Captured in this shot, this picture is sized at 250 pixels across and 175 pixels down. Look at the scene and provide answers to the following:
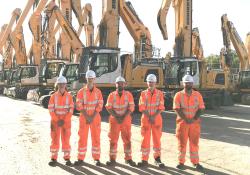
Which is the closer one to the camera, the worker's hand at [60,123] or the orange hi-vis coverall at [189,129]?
the orange hi-vis coverall at [189,129]

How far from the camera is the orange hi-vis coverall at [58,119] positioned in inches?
292

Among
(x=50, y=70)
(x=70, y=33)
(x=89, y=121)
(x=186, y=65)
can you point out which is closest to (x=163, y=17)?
(x=186, y=65)

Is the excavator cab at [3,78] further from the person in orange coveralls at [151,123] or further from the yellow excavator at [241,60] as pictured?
the person in orange coveralls at [151,123]

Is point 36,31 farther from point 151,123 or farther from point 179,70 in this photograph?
point 151,123

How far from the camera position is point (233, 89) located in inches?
937

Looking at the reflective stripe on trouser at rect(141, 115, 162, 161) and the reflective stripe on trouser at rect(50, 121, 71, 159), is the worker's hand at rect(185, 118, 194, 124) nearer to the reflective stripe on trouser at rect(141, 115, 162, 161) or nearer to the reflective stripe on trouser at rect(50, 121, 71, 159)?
the reflective stripe on trouser at rect(141, 115, 162, 161)

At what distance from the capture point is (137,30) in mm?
20984

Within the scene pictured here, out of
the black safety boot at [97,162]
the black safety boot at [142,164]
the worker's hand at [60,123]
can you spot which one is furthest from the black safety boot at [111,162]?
the worker's hand at [60,123]

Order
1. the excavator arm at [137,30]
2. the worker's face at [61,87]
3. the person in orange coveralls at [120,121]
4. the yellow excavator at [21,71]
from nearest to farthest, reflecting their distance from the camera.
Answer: the person in orange coveralls at [120,121]
the worker's face at [61,87]
the excavator arm at [137,30]
the yellow excavator at [21,71]

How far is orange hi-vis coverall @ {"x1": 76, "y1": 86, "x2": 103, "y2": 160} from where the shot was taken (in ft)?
24.4

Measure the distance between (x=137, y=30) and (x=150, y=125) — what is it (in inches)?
555

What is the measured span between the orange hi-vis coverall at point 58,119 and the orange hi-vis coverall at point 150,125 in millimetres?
1434

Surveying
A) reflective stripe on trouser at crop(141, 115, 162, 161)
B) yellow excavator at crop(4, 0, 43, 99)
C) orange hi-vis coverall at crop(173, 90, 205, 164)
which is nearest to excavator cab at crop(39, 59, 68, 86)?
yellow excavator at crop(4, 0, 43, 99)

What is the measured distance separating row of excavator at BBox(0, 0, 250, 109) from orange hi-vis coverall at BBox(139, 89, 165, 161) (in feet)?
26.9
